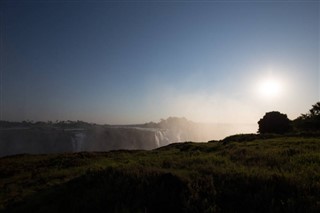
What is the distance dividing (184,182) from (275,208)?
10.7 feet

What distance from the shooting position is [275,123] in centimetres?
4925

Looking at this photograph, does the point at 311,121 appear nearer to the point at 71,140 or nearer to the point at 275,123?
the point at 275,123

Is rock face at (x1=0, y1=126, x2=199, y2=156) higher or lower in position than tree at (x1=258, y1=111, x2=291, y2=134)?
lower

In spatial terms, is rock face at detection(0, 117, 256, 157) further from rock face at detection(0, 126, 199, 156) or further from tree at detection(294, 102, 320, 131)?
tree at detection(294, 102, 320, 131)

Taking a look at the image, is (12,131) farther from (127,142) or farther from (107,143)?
(127,142)

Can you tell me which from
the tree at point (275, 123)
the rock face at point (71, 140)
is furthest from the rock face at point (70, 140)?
the tree at point (275, 123)

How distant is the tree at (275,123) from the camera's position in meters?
48.6

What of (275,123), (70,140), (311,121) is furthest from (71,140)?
(311,121)

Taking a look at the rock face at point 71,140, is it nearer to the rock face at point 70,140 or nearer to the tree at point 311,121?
the rock face at point 70,140

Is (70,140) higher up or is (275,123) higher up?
(275,123)

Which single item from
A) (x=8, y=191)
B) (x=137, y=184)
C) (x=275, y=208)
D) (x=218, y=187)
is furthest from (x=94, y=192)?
(x=8, y=191)

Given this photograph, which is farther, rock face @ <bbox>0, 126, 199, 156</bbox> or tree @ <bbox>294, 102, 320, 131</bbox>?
rock face @ <bbox>0, 126, 199, 156</bbox>

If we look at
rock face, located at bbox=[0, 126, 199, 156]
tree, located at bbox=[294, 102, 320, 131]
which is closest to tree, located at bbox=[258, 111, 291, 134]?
tree, located at bbox=[294, 102, 320, 131]

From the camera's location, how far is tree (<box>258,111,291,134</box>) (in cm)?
4858
